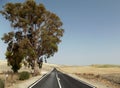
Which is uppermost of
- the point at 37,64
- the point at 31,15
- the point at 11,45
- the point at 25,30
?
the point at 31,15

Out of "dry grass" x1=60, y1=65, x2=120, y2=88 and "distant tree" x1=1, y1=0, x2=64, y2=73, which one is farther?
"distant tree" x1=1, y1=0, x2=64, y2=73

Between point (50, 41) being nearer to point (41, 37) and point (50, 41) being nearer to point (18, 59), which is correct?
point (41, 37)

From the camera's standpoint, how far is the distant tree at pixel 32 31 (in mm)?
A: 47500

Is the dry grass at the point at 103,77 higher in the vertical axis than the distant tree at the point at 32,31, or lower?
lower

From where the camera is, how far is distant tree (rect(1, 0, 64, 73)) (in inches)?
1870

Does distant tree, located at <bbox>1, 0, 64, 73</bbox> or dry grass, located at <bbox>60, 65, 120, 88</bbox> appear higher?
distant tree, located at <bbox>1, 0, 64, 73</bbox>

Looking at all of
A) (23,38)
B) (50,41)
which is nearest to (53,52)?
(50,41)

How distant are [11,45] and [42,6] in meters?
10.4

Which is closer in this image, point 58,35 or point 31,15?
point 31,15

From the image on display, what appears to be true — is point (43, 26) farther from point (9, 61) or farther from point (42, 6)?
point (9, 61)

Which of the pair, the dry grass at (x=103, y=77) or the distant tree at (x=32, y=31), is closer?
the dry grass at (x=103, y=77)

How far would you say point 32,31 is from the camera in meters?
49.8

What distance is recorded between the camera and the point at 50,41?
49.0 metres

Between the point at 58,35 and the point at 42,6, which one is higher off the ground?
the point at 42,6
